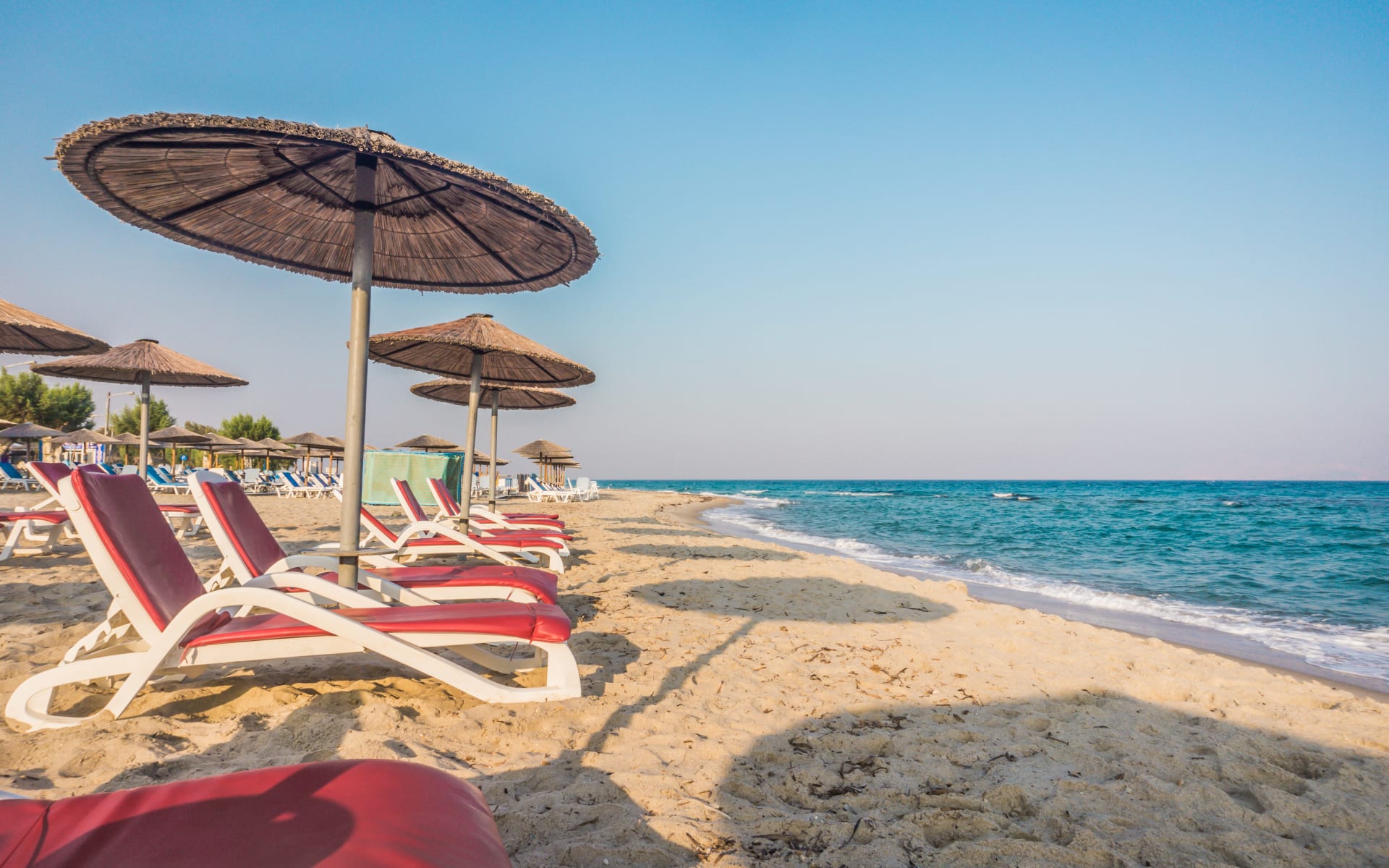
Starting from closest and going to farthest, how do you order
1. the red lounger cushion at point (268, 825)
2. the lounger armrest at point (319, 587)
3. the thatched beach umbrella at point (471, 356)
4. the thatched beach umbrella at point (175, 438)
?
1. the red lounger cushion at point (268, 825)
2. the lounger armrest at point (319, 587)
3. the thatched beach umbrella at point (471, 356)
4. the thatched beach umbrella at point (175, 438)

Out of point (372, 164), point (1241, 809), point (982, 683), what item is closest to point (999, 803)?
point (1241, 809)

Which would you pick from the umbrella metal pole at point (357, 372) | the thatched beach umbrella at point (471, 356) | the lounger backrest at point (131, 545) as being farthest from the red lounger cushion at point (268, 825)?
the thatched beach umbrella at point (471, 356)

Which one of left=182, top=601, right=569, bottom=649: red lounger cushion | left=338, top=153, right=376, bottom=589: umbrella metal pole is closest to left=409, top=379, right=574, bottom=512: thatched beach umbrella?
left=338, top=153, right=376, bottom=589: umbrella metal pole

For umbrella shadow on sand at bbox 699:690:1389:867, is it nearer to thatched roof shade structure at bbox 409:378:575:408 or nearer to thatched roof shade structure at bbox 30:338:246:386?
thatched roof shade structure at bbox 409:378:575:408

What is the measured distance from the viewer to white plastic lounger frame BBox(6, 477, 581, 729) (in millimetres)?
2545

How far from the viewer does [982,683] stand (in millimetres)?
3807

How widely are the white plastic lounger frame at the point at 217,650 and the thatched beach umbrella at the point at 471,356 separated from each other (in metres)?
3.55

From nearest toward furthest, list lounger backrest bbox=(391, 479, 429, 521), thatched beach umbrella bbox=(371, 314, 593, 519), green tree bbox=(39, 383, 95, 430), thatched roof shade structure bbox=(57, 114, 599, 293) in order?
thatched roof shade structure bbox=(57, 114, 599, 293) → thatched beach umbrella bbox=(371, 314, 593, 519) → lounger backrest bbox=(391, 479, 429, 521) → green tree bbox=(39, 383, 95, 430)

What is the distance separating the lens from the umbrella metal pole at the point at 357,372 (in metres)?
3.38

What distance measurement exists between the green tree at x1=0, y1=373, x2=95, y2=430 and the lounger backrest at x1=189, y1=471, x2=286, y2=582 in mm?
46728

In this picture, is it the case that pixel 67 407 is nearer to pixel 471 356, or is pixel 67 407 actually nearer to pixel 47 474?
pixel 471 356

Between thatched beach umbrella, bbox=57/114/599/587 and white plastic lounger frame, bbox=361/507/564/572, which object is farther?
white plastic lounger frame, bbox=361/507/564/572

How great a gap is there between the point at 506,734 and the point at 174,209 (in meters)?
3.49

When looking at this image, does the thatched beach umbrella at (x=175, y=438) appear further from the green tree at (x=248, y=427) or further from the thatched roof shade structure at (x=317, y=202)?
the green tree at (x=248, y=427)
